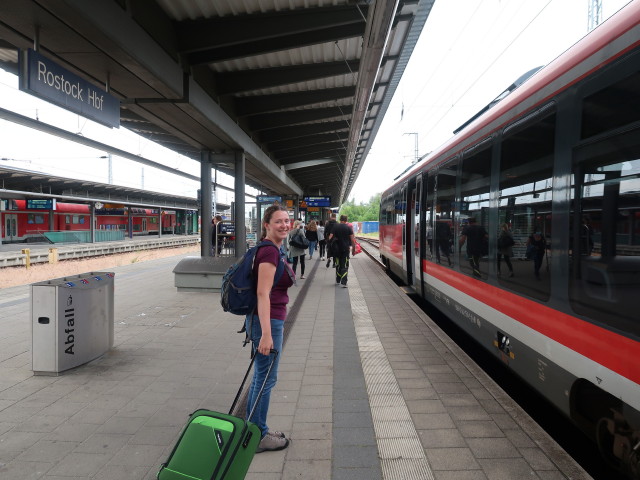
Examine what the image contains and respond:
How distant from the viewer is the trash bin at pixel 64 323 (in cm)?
438

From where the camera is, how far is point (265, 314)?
107 inches

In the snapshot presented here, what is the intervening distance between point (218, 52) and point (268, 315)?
17.1 ft

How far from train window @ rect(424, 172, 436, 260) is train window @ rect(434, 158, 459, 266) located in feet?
0.93

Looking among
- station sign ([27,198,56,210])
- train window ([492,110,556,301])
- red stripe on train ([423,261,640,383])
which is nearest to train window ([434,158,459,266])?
red stripe on train ([423,261,640,383])

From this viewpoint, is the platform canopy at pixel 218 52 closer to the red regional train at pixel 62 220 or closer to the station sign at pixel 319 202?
the station sign at pixel 319 202

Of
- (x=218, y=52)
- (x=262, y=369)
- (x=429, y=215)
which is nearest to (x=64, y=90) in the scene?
(x=218, y=52)

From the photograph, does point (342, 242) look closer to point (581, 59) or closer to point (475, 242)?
point (475, 242)

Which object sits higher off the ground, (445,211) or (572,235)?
(445,211)

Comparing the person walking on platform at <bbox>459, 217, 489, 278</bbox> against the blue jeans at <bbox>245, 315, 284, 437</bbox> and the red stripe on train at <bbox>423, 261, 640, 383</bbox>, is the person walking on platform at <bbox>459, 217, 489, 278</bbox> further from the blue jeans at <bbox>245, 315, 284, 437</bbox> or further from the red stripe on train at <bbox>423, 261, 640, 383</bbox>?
the blue jeans at <bbox>245, 315, 284, 437</bbox>

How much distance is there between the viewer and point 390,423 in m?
3.43

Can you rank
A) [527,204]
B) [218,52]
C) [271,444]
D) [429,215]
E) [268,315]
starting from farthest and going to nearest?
[429,215], [218,52], [527,204], [271,444], [268,315]

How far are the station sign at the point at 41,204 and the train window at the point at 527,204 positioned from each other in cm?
3493

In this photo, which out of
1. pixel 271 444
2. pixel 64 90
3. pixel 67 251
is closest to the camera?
pixel 271 444

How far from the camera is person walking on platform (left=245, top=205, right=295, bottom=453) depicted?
274 cm
